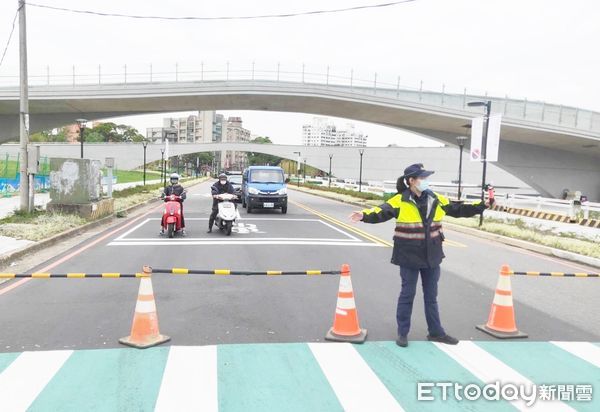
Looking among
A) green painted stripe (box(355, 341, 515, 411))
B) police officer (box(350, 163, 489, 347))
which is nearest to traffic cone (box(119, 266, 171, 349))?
green painted stripe (box(355, 341, 515, 411))

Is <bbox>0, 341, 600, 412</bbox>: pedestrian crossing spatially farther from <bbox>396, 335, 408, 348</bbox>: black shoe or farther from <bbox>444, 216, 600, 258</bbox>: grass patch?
<bbox>444, 216, 600, 258</bbox>: grass patch

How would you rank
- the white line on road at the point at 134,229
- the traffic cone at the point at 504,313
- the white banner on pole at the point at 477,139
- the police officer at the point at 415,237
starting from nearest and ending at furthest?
the police officer at the point at 415,237 → the traffic cone at the point at 504,313 → the white line on road at the point at 134,229 → the white banner on pole at the point at 477,139

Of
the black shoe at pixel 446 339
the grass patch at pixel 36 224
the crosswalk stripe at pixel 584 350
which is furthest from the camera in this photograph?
the grass patch at pixel 36 224

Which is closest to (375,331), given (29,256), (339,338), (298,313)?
(339,338)

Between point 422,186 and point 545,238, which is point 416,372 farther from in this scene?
point 545,238

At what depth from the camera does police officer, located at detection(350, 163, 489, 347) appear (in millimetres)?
5242

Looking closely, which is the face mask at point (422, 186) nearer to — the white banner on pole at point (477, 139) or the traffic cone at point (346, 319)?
the traffic cone at point (346, 319)

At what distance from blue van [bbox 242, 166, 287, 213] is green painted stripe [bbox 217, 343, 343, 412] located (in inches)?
641

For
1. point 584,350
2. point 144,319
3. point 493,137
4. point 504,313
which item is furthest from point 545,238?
point 144,319

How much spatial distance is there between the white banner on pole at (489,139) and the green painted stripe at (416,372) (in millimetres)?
14090

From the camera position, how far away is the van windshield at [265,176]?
21859 mm

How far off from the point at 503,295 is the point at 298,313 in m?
2.50

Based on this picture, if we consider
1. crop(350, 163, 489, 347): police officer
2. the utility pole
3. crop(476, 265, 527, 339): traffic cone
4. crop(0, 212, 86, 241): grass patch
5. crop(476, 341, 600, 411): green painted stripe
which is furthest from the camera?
the utility pole

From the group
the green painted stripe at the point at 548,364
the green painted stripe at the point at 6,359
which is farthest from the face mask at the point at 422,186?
the green painted stripe at the point at 6,359
